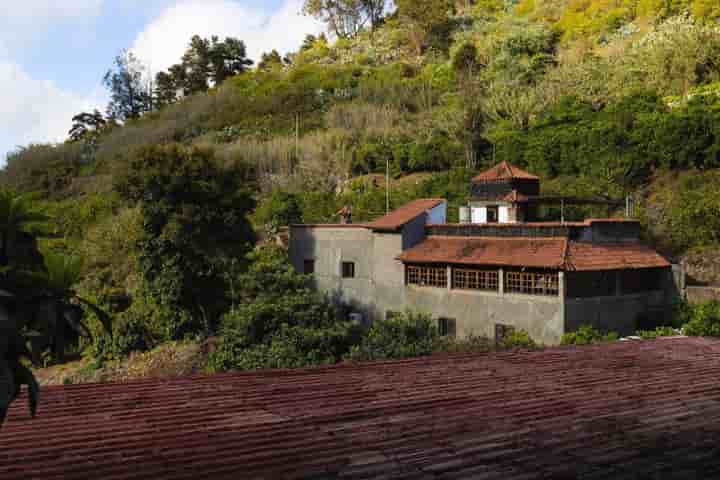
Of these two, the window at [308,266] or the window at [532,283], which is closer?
the window at [532,283]

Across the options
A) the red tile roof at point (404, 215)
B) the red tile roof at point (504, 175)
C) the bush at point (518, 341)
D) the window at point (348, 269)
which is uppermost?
the red tile roof at point (504, 175)

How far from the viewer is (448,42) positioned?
59.0 meters

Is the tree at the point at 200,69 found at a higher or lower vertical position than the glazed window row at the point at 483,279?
higher

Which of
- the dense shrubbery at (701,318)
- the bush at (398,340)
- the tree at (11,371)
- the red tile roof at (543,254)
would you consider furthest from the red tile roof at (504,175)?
the tree at (11,371)

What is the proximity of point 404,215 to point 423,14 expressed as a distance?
128 ft

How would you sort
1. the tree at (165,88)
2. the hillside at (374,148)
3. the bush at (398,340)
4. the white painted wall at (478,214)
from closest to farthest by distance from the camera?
the bush at (398,340)
the hillside at (374,148)
the white painted wall at (478,214)
the tree at (165,88)

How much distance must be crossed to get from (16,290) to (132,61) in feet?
214

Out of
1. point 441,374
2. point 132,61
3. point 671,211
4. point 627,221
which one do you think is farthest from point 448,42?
point 441,374

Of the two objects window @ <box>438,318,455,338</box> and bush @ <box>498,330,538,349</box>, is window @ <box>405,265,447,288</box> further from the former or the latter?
bush @ <box>498,330,538,349</box>

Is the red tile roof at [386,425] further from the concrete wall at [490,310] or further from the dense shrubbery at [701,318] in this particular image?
the concrete wall at [490,310]

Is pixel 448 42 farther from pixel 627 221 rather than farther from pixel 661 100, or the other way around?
pixel 627 221

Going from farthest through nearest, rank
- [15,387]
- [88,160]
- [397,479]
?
[88,160], [397,479], [15,387]

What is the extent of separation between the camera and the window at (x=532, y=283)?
19172mm

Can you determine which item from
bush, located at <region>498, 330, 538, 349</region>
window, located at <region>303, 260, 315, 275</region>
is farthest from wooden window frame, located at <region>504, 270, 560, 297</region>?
window, located at <region>303, 260, 315, 275</region>
